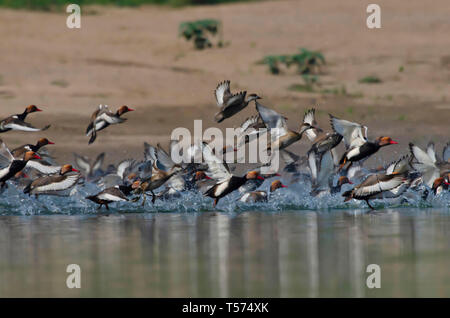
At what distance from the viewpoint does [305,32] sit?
2530 cm

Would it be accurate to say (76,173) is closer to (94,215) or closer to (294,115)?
(94,215)

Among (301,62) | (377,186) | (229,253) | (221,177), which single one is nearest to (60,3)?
(301,62)

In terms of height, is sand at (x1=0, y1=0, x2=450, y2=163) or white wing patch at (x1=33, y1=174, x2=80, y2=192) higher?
sand at (x1=0, y1=0, x2=450, y2=163)

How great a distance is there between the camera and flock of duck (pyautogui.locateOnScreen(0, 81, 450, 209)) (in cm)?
1264

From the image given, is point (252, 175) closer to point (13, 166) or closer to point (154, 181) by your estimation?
point (154, 181)

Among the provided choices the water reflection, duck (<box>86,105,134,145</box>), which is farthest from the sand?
the water reflection

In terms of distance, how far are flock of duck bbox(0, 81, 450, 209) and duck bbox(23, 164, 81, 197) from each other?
0.01 meters

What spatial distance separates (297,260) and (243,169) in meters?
7.49

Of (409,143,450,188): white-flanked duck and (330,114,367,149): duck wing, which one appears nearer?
(330,114,367,149): duck wing

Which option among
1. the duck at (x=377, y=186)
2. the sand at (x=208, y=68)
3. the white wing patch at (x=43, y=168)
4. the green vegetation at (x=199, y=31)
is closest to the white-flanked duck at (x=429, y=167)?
the duck at (x=377, y=186)

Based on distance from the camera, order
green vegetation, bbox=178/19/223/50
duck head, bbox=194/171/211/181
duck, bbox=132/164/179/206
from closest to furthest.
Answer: duck, bbox=132/164/179/206, duck head, bbox=194/171/211/181, green vegetation, bbox=178/19/223/50

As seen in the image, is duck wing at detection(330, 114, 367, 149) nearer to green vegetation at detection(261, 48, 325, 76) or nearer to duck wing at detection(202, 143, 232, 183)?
duck wing at detection(202, 143, 232, 183)

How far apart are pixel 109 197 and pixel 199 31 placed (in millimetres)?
11972
